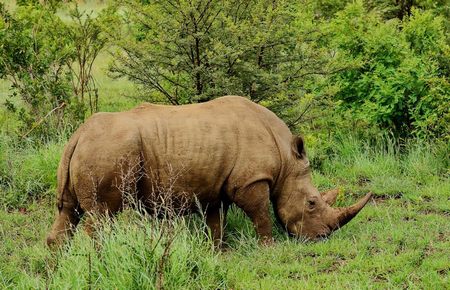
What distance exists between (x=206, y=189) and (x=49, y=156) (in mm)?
3044

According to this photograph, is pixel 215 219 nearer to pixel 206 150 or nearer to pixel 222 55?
pixel 206 150

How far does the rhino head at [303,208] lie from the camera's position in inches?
292

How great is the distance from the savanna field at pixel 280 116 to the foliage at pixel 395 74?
24 mm

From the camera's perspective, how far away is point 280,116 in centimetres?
996

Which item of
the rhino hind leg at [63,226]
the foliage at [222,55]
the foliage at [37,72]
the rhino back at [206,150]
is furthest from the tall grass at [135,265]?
the foliage at [37,72]

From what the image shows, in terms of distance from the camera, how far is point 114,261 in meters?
5.83

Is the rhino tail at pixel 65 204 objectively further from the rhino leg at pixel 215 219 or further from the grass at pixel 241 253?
the rhino leg at pixel 215 219

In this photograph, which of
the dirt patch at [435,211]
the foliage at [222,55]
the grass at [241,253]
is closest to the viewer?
the grass at [241,253]

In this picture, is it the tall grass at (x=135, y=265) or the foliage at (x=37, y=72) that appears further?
the foliage at (x=37, y=72)

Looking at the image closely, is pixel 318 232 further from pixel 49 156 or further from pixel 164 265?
pixel 49 156

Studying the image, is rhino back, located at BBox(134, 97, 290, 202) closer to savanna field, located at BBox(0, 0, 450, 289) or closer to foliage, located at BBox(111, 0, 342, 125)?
savanna field, located at BBox(0, 0, 450, 289)

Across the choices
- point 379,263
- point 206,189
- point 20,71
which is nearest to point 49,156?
point 20,71

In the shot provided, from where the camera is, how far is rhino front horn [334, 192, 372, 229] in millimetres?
7270

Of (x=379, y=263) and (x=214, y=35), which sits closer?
(x=379, y=263)
